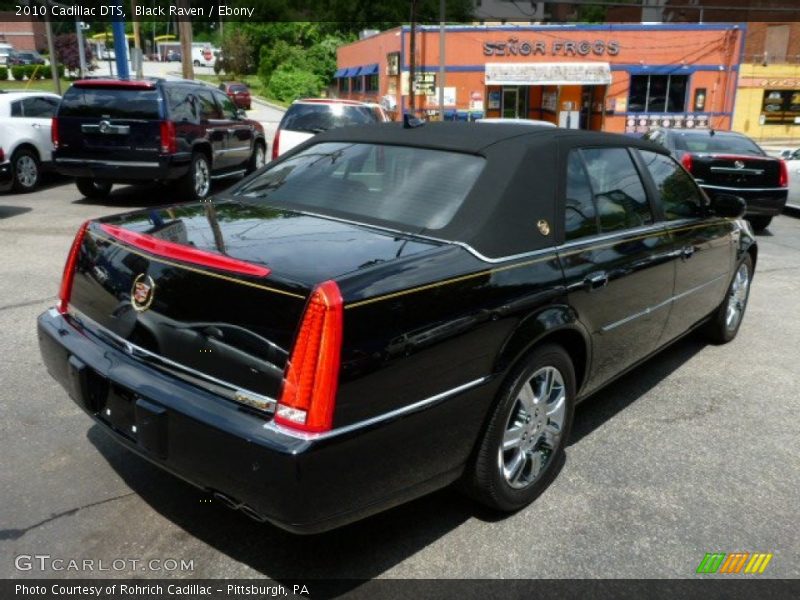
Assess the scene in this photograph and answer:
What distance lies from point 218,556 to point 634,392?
2857 millimetres

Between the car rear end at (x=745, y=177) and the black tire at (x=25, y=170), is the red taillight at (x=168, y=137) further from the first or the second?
the car rear end at (x=745, y=177)

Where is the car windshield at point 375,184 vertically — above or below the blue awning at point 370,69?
below

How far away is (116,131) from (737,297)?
853 cm

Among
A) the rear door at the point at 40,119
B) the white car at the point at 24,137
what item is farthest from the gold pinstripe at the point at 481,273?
the rear door at the point at 40,119

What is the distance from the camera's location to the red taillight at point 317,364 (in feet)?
7.48

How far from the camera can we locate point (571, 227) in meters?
3.43

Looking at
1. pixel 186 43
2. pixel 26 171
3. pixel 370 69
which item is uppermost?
pixel 186 43

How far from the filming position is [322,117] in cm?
1162

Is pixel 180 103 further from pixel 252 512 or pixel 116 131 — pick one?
pixel 252 512

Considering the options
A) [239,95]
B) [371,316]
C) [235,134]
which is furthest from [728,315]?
[239,95]

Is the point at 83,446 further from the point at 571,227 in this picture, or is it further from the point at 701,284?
the point at 701,284

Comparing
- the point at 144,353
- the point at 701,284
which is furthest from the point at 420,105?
the point at 144,353

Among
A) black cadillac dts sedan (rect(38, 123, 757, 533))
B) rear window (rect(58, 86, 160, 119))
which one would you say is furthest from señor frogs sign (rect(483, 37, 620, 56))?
black cadillac dts sedan (rect(38, 123, 757, 533))

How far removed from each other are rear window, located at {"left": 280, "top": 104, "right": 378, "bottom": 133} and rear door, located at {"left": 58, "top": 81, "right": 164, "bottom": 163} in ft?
6.71
